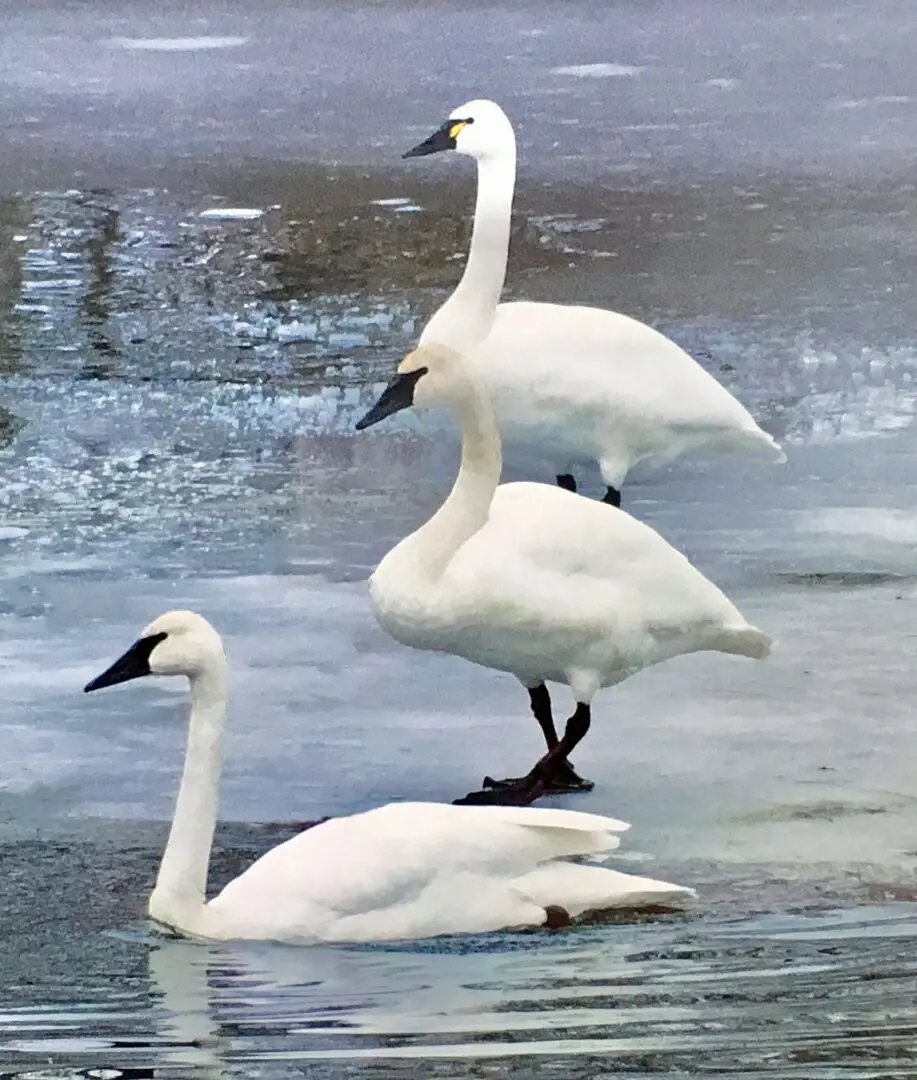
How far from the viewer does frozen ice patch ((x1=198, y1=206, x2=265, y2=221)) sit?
2.98m

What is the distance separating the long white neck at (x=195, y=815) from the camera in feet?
7.84

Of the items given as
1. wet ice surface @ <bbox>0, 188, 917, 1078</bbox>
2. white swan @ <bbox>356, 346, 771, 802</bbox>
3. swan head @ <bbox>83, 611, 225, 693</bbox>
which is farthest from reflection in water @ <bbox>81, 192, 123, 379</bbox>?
swan head @ <bbox>83, 611, 225, 693</bbox>

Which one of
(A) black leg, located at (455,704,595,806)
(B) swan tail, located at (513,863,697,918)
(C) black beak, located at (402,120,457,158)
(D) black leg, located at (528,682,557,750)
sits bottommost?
(B) swan tail, located at (513,863,697,918)

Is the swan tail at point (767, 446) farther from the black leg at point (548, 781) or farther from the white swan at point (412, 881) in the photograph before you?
the white swan at point (412, 881)

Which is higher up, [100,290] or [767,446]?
[100,290]

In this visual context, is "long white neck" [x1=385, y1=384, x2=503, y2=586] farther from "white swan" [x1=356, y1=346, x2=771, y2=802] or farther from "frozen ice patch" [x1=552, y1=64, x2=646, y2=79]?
"frozen ice patch" [x1=552, y1=64, x2=646, y2=79]

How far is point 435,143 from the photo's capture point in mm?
2979

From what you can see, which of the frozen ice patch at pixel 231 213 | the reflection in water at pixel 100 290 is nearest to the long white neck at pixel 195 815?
the reflection in water at pixel 100 290

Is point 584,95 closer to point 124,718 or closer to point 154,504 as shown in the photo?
point 154,504

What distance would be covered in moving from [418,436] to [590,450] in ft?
A: 0.85

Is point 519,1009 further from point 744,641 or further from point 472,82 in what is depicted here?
point 472,82

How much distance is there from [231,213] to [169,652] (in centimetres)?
80

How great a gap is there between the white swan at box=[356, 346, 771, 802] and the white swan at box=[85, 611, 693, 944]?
0.26 metres

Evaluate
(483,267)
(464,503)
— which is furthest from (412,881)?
(483,267)
